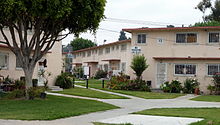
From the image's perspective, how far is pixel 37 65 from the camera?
2591 cm

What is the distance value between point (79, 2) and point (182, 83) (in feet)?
53.4

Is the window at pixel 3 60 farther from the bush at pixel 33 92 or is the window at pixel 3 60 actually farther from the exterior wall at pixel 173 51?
the exterior wall at pixel 173 51

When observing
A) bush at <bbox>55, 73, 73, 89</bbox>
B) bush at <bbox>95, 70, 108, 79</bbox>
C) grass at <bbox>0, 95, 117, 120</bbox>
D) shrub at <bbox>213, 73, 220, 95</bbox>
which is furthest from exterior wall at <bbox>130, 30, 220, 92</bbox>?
grass at <bbox>0, 95, 117, 120</bbox>

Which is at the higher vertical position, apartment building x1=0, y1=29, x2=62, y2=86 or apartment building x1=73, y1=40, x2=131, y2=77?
apartment building x1=73, y1=40, x2=131, y2=77

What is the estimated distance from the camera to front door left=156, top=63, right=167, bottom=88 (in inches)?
1190

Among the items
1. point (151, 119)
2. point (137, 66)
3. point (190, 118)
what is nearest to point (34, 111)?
point (151, 119)

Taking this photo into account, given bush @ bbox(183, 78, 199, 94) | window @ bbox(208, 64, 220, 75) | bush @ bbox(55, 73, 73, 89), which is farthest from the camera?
window @ bbox(208, 64, 220, 75)

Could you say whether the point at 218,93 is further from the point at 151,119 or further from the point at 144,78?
the point at 151,119

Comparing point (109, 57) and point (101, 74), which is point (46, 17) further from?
point (109, 57)

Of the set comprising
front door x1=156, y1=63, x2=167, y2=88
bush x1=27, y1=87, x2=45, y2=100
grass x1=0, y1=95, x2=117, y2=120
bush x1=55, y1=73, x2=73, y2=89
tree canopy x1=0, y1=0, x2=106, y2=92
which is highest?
tree canopy x1=0, y1=0, x2=106, y2=92

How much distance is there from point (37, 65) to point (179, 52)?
485 inches

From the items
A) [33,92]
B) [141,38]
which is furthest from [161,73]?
[33,92]

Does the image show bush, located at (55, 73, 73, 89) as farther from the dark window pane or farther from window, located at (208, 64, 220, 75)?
window, located at (208, 64, 220, 75)

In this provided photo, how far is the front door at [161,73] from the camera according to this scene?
99.2ft
